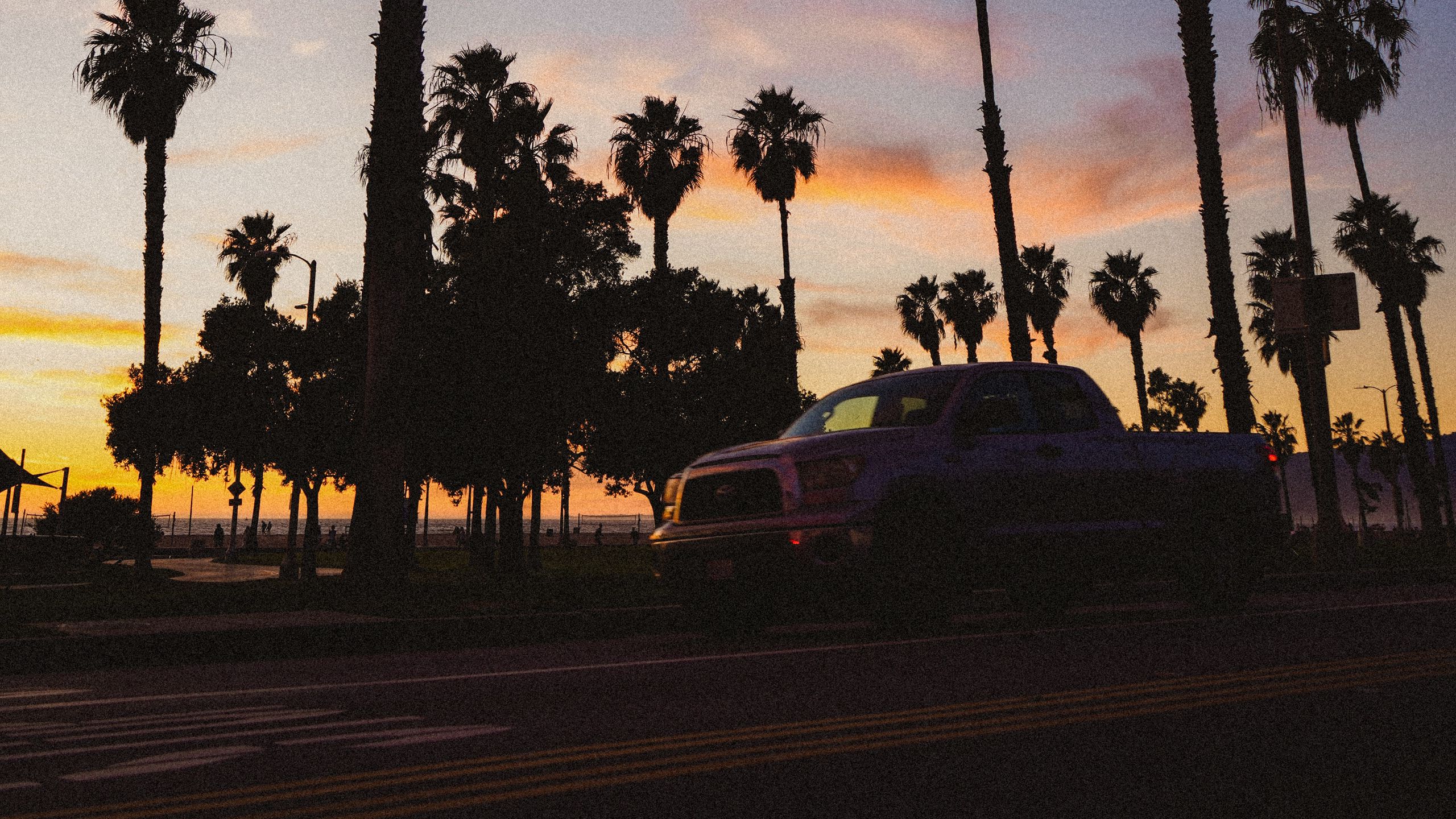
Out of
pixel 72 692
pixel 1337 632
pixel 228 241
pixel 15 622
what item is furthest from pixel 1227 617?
pixel 228 241

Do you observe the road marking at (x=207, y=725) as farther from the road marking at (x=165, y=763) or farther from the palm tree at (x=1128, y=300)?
the palm tree at (x=1128, y=300)

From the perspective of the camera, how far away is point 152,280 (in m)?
32.3

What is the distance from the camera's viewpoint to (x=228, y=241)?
2019 inches

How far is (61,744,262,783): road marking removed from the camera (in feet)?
16.2

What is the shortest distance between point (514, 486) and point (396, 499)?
13012 millimetres

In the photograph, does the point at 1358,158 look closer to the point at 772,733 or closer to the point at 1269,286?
the point at 1269,286

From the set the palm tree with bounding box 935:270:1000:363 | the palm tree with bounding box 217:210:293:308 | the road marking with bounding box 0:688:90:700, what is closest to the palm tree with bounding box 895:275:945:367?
the palm tree with bounding box 935:270:1000:363

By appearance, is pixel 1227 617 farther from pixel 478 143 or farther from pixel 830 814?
pixel 478 143

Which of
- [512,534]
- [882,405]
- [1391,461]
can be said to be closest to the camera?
[882,405]

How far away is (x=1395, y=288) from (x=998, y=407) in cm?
3564

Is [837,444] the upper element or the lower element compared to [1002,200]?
lower

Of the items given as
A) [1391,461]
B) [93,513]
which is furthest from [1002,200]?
[1391,461]

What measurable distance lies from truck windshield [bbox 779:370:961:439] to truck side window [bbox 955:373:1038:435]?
0.20m

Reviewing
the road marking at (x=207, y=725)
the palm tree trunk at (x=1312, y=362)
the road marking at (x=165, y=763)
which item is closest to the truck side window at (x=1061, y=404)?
the road marking at (x=207, y=725)
